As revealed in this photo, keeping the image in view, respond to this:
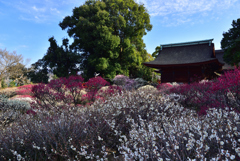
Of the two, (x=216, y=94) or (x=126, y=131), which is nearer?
(x=126, y=131)

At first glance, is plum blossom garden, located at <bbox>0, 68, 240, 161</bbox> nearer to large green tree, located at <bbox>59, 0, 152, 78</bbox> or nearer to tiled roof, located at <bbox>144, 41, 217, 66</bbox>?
tiled roof, located at <bbox>144, 41, 217, 66</bbox>

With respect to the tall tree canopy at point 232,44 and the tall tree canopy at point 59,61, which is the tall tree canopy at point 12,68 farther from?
the tall tree canopy at point 232,44

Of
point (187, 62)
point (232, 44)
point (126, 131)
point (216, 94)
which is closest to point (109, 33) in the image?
point (187, 62)

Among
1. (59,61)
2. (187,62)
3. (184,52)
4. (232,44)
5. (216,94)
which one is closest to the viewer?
(216,94)

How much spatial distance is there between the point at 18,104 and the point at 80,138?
6842mm

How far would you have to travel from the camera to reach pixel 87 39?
75.0 ft

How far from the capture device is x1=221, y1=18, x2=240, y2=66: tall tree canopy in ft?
55.9

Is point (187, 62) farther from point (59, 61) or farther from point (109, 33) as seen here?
point (59, 61)

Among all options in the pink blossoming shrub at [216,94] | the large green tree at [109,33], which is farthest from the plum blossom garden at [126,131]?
the large green tree at [109,33]

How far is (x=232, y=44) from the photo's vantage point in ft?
58.6

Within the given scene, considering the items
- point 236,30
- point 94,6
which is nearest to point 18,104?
point 94,6

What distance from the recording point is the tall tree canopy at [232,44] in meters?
17.0

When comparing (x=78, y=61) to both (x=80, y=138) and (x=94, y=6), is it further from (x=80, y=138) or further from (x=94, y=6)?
(x=80, y=138)

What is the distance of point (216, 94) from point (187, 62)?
1102cm
